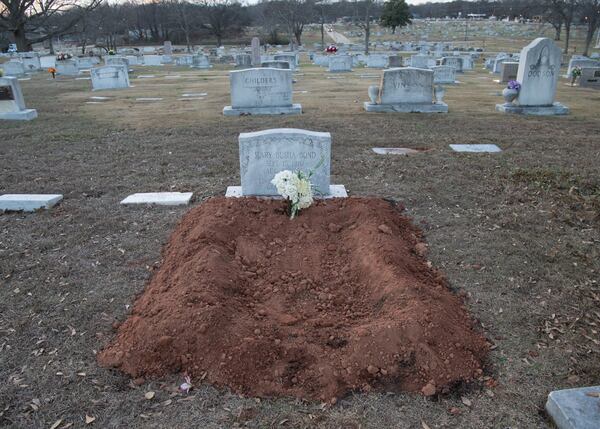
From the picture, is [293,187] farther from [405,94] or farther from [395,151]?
[405,94]

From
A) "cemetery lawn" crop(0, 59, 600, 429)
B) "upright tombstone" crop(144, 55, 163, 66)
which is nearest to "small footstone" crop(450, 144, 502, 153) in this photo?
"cemetery lawn" crop(0, 59, 600, 429)

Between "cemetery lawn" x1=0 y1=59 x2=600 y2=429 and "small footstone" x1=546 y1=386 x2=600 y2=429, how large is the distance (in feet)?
0.52

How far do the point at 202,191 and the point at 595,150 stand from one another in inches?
301

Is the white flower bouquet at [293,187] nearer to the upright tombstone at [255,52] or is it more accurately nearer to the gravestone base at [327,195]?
the gravestone base at [327,195]

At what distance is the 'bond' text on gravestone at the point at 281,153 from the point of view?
5.83 m

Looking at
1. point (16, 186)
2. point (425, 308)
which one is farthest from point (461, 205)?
point (16, 186)

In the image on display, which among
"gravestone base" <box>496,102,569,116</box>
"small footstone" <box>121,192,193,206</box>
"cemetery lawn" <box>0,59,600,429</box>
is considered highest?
"gravestone base" <box>496,102,569,116</box>

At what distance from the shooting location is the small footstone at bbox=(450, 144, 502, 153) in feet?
29.9

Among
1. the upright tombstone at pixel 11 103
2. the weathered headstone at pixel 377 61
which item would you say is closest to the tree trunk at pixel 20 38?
the weathered headstone at pixel 377 61

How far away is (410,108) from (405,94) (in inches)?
16.8

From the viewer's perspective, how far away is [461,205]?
250 inches

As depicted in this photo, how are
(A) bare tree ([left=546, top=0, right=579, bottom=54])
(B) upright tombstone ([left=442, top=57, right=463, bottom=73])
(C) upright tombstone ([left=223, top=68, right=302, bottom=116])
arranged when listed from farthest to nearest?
(A) bare tree ([left=546, top=0, right=579, bottom=54]) → (B) upright tombstone ([left=442, top=57, right=463, bottom=73]) → (C) upright tombstone ([left=223, top=68, right=302, bottom=116])

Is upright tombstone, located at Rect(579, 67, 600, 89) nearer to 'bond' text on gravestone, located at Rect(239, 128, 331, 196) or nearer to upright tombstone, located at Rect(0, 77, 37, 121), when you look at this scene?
'bond' text on gravestone, located at Rect(239, 128, 331, 196)

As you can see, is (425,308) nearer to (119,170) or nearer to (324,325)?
(324,325)
